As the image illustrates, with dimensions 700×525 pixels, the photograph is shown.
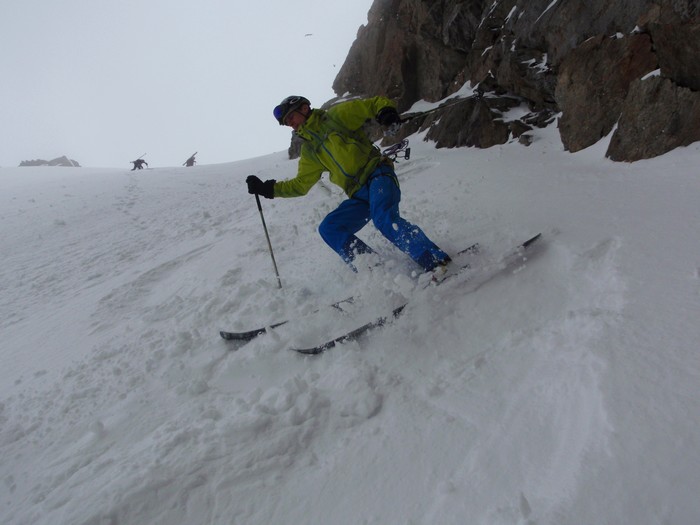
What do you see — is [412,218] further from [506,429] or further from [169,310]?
[506,429]

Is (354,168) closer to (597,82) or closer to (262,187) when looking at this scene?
(262,187)

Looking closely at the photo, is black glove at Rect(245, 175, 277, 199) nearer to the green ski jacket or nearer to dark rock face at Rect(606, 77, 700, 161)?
the green ski jacket

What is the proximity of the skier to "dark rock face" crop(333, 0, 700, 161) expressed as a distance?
3337 millimetres

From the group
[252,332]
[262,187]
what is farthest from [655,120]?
[252,332]

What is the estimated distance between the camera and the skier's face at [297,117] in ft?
12.3

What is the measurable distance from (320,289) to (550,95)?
6929 millimetres

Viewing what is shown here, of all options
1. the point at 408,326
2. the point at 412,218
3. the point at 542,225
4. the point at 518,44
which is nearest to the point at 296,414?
the point at 408,326

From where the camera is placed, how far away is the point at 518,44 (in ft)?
27.6

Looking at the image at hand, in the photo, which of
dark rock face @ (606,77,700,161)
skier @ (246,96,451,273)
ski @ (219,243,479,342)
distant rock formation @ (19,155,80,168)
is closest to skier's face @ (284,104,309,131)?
skier @ (246,96,451,273)

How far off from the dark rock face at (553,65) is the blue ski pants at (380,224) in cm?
332

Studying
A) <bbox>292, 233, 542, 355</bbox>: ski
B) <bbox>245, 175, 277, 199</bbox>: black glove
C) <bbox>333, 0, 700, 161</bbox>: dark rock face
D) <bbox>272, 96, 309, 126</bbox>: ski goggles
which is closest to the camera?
<bbox>292, 233, 542, 355</bbox>: ski

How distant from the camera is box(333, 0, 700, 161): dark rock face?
466 centimetres

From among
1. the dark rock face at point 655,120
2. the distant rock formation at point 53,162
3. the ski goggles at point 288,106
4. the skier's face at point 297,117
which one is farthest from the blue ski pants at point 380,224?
the distant rock formation at point 53,162

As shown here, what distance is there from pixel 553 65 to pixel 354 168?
590cm
